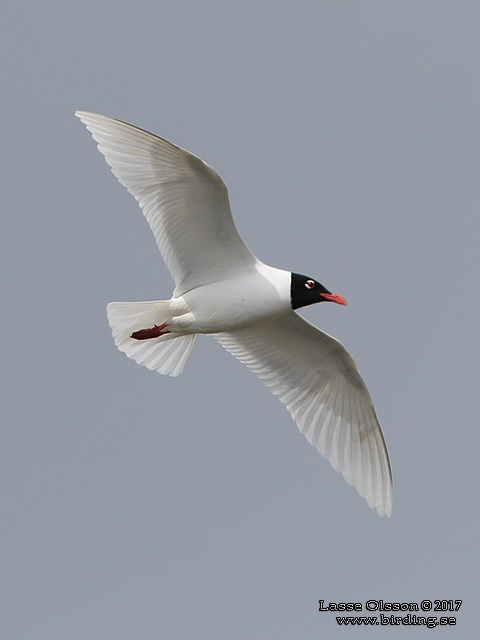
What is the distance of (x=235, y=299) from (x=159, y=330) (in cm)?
81

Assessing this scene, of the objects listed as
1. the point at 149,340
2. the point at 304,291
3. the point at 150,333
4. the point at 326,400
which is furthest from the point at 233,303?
the point at 326,400

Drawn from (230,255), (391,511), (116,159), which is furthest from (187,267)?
(391,511)

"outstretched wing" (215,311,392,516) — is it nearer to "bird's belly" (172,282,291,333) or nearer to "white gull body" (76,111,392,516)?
"white gull body" (76,111,392,516)

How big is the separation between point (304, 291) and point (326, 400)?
5.90 feet

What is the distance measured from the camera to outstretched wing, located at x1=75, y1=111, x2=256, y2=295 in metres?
10.6

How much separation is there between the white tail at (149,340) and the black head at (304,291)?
1.21 m

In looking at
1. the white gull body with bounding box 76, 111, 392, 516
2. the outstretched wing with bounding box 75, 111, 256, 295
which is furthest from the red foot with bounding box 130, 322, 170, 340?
the outstretched wing with bounding box 75, 111, 256, 295

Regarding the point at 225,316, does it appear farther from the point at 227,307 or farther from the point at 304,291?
the point at 304,291

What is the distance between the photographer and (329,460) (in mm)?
12336

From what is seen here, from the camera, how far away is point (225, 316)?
1105cm

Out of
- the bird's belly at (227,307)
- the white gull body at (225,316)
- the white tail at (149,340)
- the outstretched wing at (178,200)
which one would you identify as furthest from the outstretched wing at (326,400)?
the outstretched wing at (178,200)

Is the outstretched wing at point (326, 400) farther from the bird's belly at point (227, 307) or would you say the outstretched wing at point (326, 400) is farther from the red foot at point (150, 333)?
the red foot at point (150, 333)

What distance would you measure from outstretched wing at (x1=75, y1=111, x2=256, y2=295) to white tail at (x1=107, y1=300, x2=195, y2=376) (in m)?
0.36

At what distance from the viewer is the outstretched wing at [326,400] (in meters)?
12.1
